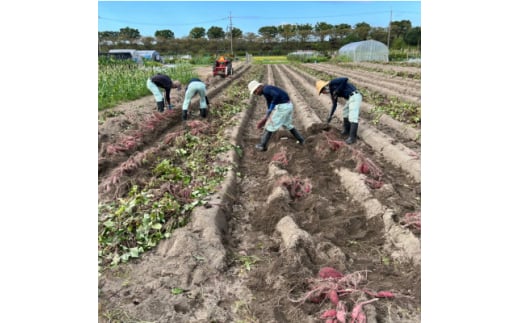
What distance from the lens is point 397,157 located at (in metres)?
6.25

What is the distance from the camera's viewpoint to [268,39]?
62.2 metres

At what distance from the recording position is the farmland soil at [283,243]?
283 cm

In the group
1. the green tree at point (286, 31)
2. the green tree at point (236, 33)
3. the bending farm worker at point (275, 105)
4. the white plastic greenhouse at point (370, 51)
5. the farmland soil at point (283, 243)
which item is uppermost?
the green tree at point (286, 31)

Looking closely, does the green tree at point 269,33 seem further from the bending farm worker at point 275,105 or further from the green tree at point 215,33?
the bending farm worker at point 275,105

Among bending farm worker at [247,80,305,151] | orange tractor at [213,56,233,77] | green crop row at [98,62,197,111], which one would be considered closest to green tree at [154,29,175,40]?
orange tractor at [213,56,233,77]

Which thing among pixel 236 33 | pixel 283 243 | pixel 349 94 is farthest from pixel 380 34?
pixel 283 243

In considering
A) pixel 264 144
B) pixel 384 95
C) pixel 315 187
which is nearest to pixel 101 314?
pixel 315 187

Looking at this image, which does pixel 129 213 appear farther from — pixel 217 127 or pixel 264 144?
pixel 217 127

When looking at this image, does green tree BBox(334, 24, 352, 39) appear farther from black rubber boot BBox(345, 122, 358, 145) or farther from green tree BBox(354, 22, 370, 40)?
black rubber boot BBox(345, 122, 358, 145)

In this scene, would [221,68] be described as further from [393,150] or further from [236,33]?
[236,33]

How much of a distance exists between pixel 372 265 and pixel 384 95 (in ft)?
33.5

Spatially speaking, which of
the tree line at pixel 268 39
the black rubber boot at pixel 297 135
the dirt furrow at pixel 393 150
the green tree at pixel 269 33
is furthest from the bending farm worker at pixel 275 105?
the green tree at pixel 269 33

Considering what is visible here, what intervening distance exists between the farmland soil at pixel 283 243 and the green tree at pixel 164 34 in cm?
4935

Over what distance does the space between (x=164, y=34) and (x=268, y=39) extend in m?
18.5
